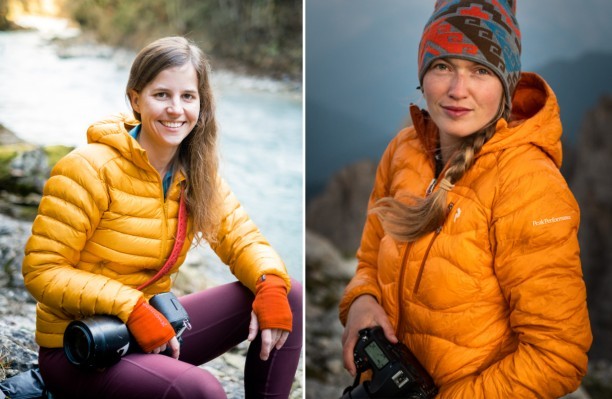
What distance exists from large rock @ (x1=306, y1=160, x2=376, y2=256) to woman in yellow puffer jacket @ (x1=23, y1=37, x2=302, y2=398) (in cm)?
90

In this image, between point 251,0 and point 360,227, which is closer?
point 360,227

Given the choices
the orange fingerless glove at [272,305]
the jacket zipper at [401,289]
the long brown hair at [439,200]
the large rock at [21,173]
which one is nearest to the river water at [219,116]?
the large rock at [21,173]

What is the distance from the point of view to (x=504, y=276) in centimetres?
158

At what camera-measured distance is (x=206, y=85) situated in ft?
6.36

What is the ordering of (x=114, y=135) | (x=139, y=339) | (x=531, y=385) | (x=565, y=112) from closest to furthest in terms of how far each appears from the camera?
(x=531, y=385), (x=139, y=339), (x=114, y=135), (x=565, y=112)

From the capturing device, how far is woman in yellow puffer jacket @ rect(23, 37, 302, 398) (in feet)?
5.56

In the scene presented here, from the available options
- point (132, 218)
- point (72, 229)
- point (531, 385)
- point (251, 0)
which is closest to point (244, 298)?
point (132, 218)

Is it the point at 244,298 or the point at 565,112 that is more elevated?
the point at 565,112

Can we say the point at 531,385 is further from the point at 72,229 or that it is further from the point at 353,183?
the point at 353,183

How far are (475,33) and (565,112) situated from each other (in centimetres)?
98

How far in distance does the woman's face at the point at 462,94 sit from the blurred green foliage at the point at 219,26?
5.93 ft

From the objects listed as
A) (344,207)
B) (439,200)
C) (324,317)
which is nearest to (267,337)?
(439,200)

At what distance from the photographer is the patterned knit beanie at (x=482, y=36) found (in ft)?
5.21

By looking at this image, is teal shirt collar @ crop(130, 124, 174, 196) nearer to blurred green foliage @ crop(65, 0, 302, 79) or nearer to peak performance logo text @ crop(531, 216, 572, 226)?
peak performance logo text @ crop(531, 216, 572, 226)
